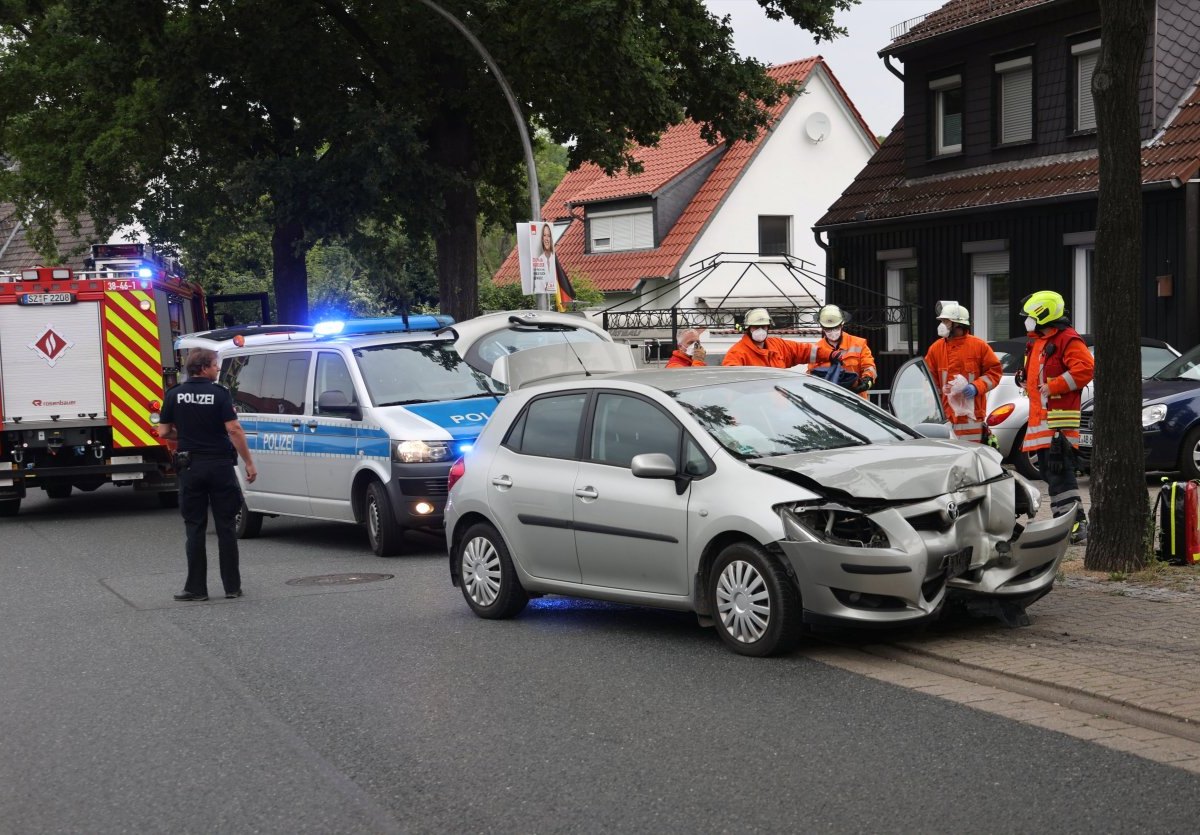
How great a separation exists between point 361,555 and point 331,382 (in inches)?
65.2

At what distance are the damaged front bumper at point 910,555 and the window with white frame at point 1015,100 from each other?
18.2 meters

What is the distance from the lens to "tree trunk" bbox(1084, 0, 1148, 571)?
9633 millimetres

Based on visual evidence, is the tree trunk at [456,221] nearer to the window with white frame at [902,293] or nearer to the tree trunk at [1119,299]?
the window with white frame at [902,293]

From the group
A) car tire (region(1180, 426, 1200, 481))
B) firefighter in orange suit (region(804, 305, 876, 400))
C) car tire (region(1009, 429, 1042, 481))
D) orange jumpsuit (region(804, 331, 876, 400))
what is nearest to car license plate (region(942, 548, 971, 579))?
firefighter in orange suit (region(804, 305, 876, 400))

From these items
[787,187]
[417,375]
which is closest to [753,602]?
[417,375]

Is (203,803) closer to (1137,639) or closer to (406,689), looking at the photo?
(406,689)

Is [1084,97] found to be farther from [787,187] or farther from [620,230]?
[620,230]

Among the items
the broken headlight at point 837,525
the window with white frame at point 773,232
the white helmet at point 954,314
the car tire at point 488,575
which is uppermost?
the window with white frame at point 773,232

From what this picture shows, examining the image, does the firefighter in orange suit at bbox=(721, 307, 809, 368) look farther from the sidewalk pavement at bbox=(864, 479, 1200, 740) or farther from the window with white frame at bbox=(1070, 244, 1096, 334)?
the window with white frame at bbox=(1070, 244, 1096, 334)

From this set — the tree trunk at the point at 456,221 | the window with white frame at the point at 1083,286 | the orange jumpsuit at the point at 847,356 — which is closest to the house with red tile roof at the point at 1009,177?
the window with white frame at the point at 1083,286

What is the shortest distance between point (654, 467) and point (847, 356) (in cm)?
522

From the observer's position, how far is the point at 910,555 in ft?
24.7

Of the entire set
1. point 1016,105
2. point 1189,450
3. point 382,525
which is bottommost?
point 382,525

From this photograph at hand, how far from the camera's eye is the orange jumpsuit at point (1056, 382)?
11109 millimetres
